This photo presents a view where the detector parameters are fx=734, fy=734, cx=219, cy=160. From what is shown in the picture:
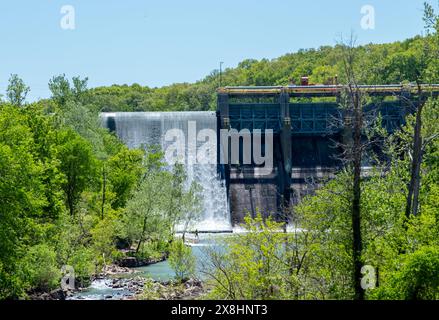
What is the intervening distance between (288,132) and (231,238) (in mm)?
39503

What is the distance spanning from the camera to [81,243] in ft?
125

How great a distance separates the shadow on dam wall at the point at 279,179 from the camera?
5791 centimetres

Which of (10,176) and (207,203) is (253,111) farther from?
(10,176)

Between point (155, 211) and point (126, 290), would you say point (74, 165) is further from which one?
point (126, 290)

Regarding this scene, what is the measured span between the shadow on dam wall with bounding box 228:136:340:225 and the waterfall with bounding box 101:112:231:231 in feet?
3.45

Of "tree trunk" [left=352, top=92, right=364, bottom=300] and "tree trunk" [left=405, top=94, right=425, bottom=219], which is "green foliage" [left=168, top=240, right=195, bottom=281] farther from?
"tree trunk" [left=352, top=92, right=364, bottom=300]

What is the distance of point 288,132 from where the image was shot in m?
59.8

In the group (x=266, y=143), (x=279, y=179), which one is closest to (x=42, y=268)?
(x=279, y=179)

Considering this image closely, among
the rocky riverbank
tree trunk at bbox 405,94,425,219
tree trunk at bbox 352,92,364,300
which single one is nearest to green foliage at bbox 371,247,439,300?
tree trunk at bbox 352,92,364,300

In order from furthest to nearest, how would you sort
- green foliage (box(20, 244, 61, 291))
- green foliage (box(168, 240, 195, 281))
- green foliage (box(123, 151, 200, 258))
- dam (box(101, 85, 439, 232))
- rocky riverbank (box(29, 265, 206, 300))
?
1. dam (box(101, 85, 439, 232))
2. green foliage (box(123, 151, 200, 258))
3. green foliage (box(168, 240, 195, 281))
4. rocky riverbank (box(29, 265, 206, 300))
5. green foliage (box(20, 244, 61, 291))

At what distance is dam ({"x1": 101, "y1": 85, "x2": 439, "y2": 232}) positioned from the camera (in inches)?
2299

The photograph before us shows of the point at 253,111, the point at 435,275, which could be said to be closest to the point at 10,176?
the point at 435,275
